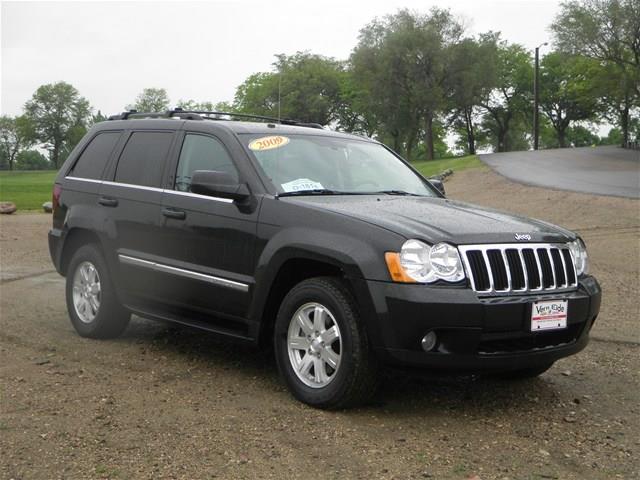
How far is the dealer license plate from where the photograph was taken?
14.8ft

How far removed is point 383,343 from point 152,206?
7.97 feet

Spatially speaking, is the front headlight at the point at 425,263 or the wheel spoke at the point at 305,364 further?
the wheel spoke at the point at 305,364

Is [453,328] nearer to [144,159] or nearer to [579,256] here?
[579,256]

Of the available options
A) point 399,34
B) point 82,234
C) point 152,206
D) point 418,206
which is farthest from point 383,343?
point 399,34

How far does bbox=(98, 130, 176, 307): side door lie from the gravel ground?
0.57 meters

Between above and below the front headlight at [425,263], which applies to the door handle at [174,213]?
above

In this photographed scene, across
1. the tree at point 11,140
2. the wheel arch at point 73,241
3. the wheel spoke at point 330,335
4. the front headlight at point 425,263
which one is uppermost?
the tree at point 11,140

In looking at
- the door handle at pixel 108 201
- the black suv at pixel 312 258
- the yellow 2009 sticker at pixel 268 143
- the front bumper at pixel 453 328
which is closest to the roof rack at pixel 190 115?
the black suv at pixel 312 258

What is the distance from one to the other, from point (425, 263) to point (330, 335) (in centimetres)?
74

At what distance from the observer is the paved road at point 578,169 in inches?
861

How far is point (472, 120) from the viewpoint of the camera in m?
74.3

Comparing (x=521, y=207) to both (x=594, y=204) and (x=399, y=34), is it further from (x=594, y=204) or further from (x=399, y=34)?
(x=399, y=34)

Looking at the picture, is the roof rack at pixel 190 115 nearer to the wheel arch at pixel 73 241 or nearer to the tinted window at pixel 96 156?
the tinted window at pixel 96 156

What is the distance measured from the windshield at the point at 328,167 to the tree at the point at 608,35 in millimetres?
37146
